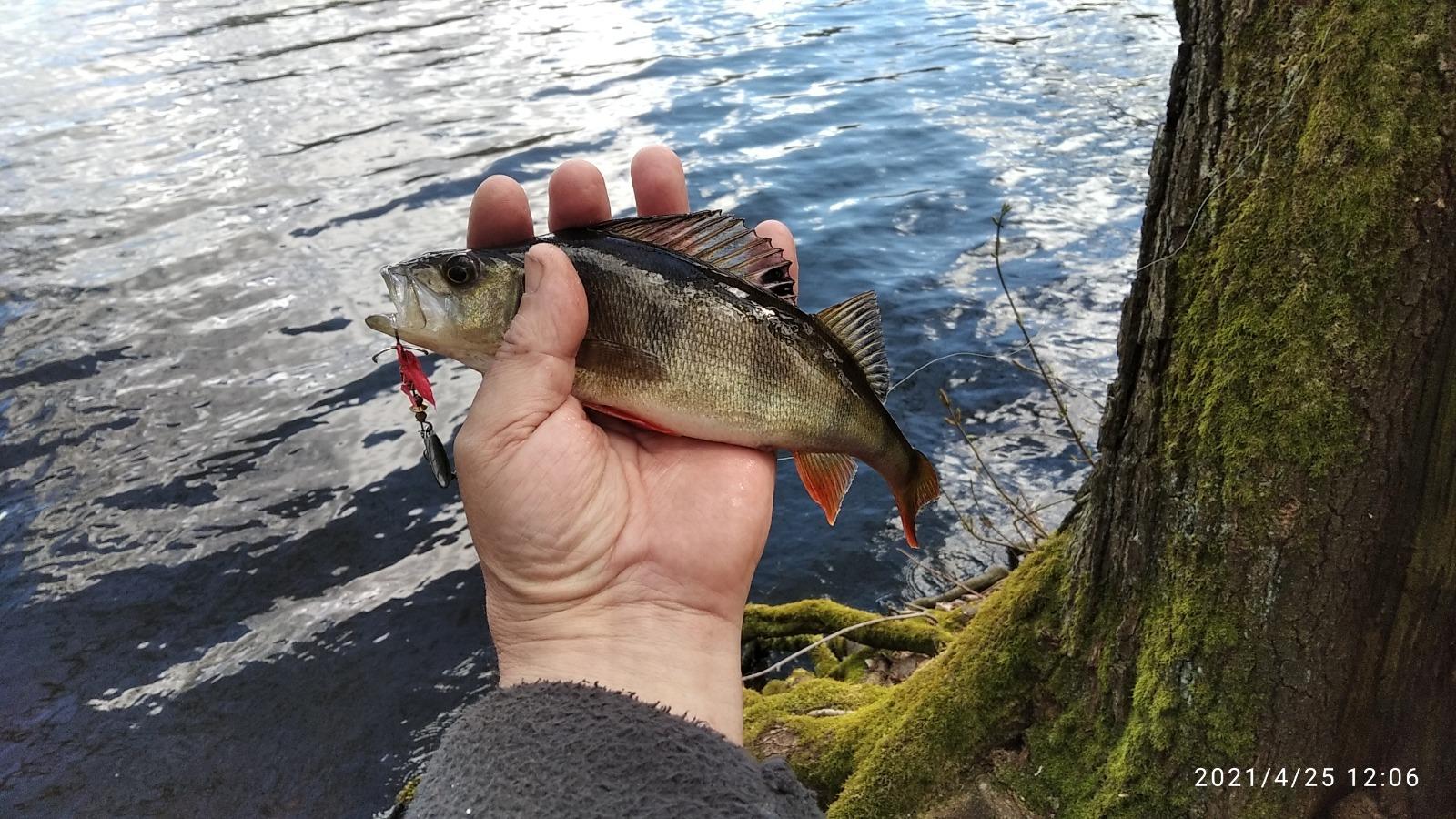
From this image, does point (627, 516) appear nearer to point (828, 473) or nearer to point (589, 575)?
point (589, 575)

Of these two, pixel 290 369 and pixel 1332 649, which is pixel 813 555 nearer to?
pixel 1332 649

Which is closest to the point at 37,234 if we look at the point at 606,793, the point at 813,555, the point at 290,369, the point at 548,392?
the point at 290,369

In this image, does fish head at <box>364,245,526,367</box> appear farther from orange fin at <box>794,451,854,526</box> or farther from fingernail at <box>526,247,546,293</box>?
orange fin at <box>794,451,854,526</box>

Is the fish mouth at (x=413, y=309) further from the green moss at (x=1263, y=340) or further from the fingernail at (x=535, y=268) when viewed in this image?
the green moss at (x=1263, y=340)

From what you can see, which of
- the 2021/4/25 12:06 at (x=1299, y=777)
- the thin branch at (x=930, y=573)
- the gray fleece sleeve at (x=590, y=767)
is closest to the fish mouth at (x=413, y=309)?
the gray fleece sleeve at (x=590, y=767)

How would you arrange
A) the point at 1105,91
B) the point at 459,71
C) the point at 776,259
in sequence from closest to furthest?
the point at 776,259 < the point at 1105,91 < the point at 459,71
